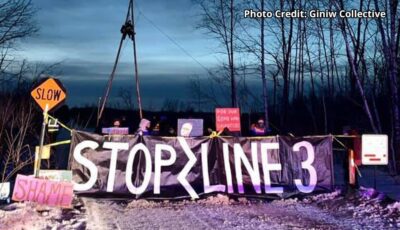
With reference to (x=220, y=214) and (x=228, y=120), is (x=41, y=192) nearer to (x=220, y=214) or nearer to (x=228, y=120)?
(x=220, y=214)

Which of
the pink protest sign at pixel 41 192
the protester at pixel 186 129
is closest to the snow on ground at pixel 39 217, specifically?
the pink protest sign at pixel 41 192

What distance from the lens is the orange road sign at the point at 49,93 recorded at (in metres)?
10.8

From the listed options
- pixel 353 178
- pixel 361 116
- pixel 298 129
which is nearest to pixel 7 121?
pixel 353 178

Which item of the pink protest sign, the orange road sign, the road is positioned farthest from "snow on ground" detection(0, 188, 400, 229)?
the orange road sign

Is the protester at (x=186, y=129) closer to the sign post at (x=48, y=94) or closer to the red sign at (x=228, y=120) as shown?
the red sign at (x=228, y=120)

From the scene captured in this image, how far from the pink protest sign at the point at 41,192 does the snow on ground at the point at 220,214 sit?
0.22 meters

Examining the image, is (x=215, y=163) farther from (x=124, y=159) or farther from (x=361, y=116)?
(x=361, y=116)

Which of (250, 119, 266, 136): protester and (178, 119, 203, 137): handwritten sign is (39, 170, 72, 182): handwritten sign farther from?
(178, 119, 203, 137): handwritten sign

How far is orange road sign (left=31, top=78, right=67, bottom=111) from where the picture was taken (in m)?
10.8

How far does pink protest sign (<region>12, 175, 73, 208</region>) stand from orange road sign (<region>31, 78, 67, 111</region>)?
158 cm

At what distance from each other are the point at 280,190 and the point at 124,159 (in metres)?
3.41

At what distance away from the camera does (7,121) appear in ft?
52.1

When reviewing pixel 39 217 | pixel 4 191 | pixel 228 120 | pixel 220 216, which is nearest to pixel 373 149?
pixel 220 216

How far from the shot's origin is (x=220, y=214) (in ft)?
33.5
